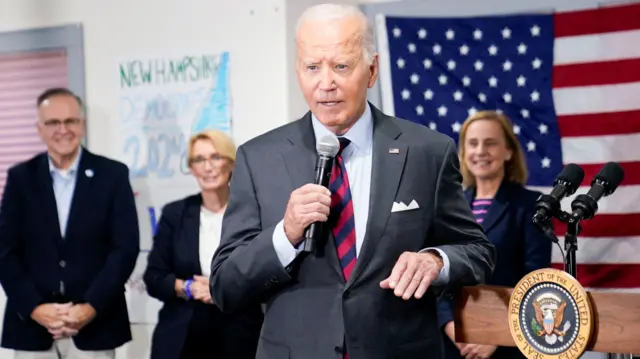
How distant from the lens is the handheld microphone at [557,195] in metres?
2.31

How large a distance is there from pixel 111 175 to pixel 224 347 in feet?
3.53

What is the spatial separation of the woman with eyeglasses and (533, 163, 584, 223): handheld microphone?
1937mm

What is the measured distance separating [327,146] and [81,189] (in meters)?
2.66

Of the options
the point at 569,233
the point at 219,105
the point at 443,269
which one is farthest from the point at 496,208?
the point at 443,269

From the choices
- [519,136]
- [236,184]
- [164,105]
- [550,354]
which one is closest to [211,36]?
[164,105]

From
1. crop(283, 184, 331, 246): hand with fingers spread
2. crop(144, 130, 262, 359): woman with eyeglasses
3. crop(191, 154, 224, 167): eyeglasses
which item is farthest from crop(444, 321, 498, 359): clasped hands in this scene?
crop(283, 184, 331, 246): hand with fingers spread

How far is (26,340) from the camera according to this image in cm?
427

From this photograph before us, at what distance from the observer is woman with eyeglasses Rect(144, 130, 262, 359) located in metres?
4.03

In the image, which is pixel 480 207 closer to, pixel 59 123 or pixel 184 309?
pixel 184 309

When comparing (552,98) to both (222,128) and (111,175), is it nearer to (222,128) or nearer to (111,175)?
(222,128)

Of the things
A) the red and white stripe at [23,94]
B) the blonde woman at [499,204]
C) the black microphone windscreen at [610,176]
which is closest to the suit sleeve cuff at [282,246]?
the black microphone windscreen at [610,176]

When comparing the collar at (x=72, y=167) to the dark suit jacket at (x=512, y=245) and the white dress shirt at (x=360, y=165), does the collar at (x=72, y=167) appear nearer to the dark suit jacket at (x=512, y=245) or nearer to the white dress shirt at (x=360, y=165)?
the dark suit jacket at (x=512, y=245)

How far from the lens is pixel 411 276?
190 cm

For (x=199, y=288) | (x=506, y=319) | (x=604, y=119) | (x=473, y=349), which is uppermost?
(x=604, y=119)
